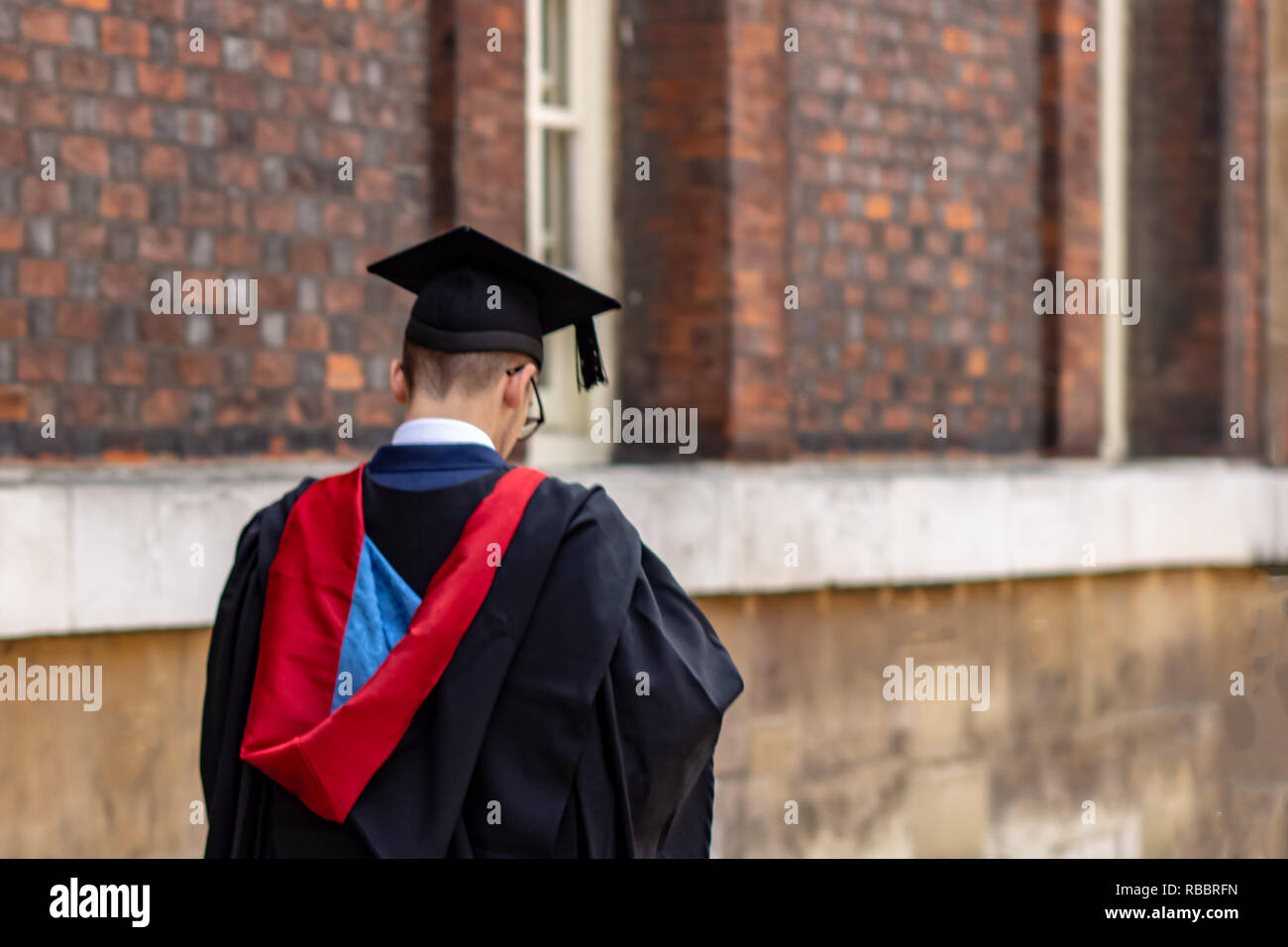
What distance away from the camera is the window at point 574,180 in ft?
19.7

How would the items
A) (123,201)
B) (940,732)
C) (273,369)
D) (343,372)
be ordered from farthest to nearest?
(940,732)
(343,372)
(273,369)
(123,201)

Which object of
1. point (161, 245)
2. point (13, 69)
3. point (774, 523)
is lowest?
point (774, 523)

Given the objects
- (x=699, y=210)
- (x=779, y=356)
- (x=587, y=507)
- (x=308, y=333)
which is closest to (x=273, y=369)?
(x=308, y=333)

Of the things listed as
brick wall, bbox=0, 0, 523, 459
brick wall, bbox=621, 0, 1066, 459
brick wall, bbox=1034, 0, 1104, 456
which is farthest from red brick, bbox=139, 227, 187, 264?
brick wall, bbox=1034, 0, 1104, 456

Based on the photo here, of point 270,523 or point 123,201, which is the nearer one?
point 270,523

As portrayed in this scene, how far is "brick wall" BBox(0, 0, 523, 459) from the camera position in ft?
14.6

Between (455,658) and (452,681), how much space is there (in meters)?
0.04

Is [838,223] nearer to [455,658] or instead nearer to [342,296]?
[342,296]

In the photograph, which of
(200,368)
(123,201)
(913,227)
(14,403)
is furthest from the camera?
(913,227)

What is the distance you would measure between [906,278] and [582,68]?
172 cm

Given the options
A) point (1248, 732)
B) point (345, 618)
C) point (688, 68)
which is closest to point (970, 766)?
point (1248, 732)

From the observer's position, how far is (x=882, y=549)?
5.94 meters

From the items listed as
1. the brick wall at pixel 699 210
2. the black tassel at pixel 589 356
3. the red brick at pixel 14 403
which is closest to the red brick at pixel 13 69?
the brick wall at pixel 699 210

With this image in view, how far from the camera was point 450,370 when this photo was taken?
2.59 m
